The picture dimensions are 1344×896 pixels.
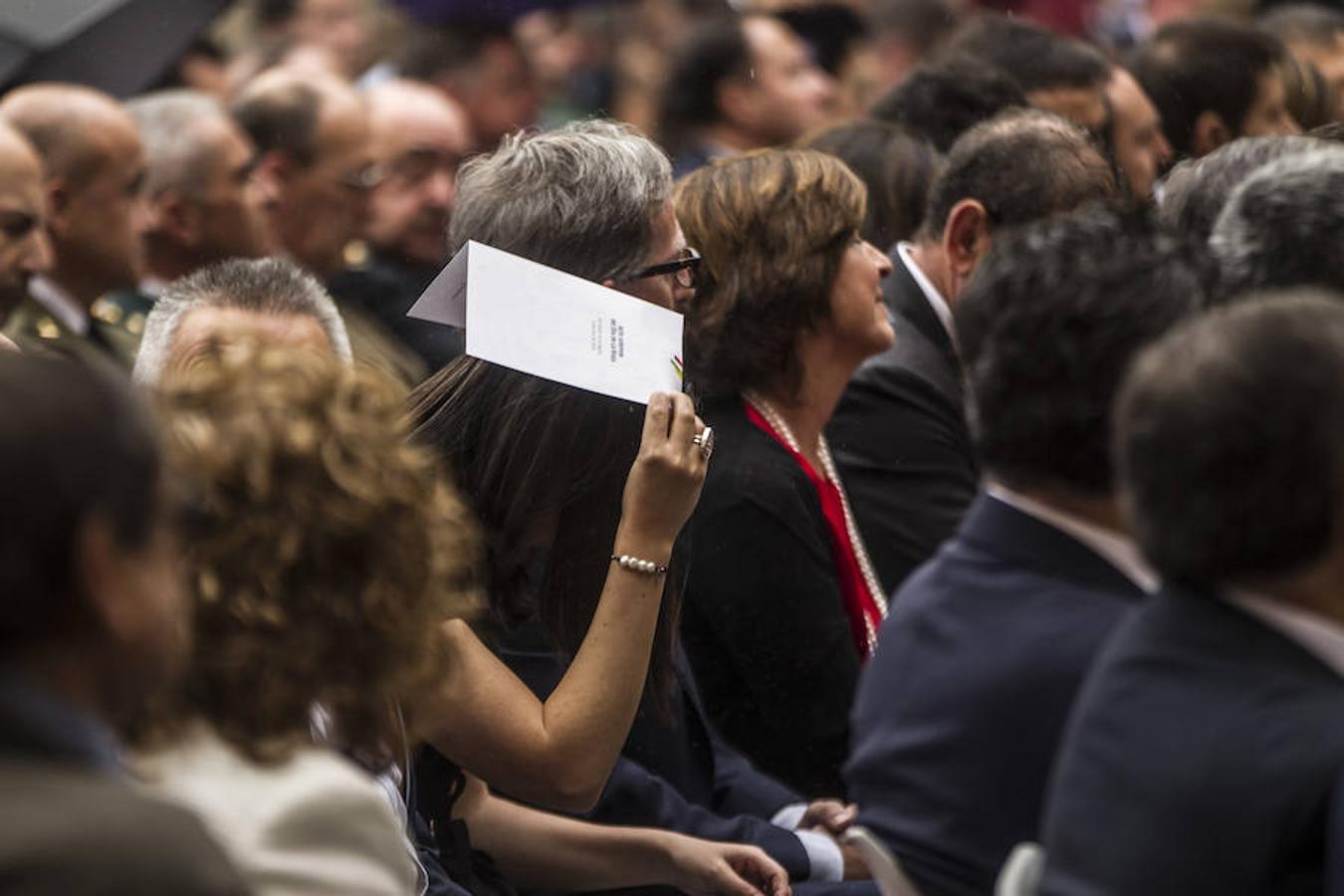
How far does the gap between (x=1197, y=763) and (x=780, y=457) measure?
186cm

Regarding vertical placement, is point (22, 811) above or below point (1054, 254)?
below

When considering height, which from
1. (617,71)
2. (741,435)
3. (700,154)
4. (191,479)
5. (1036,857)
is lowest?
(617,71)

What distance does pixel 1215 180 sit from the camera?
10.8ft

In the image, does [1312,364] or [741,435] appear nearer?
[1312,364]

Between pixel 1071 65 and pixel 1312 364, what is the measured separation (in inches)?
154

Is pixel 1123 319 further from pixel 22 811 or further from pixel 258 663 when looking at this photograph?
pixel 22 811

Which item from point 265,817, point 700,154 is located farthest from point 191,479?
point 700,154

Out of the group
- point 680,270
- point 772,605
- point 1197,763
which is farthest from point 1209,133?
point 1197,763

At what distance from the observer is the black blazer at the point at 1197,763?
1.71 m

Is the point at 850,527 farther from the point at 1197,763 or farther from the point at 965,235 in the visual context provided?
the point at 1197,763

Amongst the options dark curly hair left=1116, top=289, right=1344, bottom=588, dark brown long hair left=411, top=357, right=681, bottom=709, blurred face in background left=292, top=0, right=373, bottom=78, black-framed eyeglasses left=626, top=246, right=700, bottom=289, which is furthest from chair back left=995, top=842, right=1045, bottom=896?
blurred face in background left=292, top=0, right=373, bottom=78

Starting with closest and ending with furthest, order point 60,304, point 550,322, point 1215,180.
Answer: point 550,322, point 1215,180, point 60,304

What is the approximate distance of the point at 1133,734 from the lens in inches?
70.7

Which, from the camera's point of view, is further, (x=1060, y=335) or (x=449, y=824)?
(x=449, y=824)
